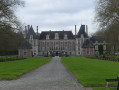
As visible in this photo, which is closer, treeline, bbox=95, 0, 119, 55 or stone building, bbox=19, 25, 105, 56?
treeline, bbox=95, 0, 119, 55

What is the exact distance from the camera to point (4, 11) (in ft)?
115

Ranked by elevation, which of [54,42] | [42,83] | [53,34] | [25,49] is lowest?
[42,83]

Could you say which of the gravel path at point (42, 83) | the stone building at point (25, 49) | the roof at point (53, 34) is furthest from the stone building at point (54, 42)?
the gravel path at point (42, 83)

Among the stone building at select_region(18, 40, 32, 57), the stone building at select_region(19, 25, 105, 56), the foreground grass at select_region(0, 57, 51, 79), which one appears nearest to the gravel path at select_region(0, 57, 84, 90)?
the foreground grass at select_region(0, 57, 51, 79)

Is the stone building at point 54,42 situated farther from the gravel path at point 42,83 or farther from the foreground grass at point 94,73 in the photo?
the gravel path at point 42,83

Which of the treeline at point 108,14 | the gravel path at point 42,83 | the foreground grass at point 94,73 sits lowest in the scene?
the gravel path at point 42,83

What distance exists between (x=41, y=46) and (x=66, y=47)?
32.3 feet

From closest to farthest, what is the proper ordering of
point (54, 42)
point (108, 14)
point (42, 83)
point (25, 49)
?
point (42, 83)
point (108, 14)
point (25, 49)
point (54, 42)

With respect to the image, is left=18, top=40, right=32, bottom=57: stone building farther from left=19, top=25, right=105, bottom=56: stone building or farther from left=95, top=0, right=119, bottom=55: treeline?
left=95, top=0, right=119, bottom=55: treeline

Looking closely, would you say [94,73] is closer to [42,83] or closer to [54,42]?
[42,83]

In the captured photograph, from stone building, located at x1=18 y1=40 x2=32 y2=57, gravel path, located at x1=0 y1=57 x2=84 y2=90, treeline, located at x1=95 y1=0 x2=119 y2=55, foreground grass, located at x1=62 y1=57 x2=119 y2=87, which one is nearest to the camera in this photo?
gravel path, located at x1=0 y1=57 x2=84 y2=90

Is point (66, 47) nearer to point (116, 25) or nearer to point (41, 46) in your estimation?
point (41, 46)

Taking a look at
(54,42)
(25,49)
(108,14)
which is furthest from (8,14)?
(54,42)

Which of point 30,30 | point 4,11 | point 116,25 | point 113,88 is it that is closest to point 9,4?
point 4,11
